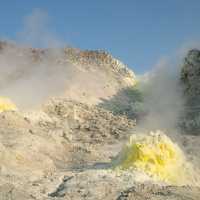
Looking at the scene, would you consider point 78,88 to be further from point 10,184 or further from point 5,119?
point 10,184

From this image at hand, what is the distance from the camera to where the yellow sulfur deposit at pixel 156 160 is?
53.1 ft

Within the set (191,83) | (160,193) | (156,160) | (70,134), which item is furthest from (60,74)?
(160,193)

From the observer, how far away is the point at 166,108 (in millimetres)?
30906

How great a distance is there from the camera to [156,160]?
16516mm

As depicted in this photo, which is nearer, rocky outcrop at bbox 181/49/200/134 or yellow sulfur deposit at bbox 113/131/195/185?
yellow sulfur deposit at bbox 113/131/195/185

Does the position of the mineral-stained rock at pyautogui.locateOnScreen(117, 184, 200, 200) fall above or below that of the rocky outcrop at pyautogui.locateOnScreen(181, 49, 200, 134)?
below

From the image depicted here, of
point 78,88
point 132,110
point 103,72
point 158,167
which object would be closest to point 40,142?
point 158,167

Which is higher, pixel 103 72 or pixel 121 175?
pixel 103 72

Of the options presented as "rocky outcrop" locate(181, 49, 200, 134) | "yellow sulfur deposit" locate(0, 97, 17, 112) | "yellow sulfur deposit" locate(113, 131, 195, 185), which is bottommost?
"yellow sulfur deposit" locate(113, 131, 195, 185)

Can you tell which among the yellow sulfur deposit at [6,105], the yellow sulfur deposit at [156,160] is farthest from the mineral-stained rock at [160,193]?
the yellow sulfur deposit at [6,105]

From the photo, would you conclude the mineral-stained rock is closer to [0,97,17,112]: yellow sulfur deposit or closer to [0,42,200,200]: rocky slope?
[0,42,200,200]: rocky slope

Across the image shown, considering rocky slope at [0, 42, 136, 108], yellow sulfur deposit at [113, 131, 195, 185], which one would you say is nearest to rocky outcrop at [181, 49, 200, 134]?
rocky slope at [0, 42, 136, 108]

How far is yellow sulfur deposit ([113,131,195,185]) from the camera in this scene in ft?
53.1

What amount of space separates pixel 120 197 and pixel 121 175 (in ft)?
9.19
